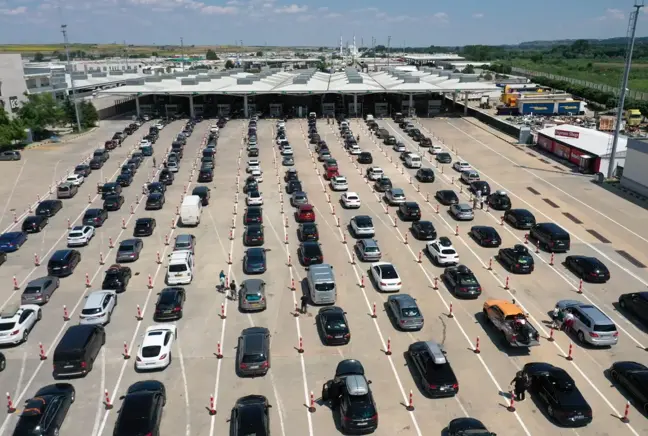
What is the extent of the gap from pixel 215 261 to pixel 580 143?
37518 mm

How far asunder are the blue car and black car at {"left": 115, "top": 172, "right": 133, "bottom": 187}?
40.8ft

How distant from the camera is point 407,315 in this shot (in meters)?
21.3

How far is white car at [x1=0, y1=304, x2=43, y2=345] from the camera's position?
20.3 metres

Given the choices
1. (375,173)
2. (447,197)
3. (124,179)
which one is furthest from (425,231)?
(124,179)

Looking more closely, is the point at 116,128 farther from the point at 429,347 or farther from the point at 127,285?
the point at 429,347

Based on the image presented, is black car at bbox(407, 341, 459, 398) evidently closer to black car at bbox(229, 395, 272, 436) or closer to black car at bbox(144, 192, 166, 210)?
black car at bbox(229, 395, 272, 436)

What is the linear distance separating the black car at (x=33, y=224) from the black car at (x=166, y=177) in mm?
10901

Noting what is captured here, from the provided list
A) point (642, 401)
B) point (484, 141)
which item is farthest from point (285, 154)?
point (642, 401)

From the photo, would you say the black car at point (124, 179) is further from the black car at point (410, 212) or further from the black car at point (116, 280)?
the black car at point (410, 212)

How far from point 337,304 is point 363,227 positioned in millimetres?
8540

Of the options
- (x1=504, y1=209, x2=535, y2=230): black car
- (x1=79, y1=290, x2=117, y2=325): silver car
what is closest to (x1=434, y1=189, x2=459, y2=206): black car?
(x1=504, y1=209, x2=535, y2=230): black car

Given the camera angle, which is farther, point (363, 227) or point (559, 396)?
point (363, 227)

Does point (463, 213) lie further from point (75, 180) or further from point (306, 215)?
point (75, 180)

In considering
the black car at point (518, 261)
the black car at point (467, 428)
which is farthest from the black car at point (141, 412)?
the black car at point (518, 261)
